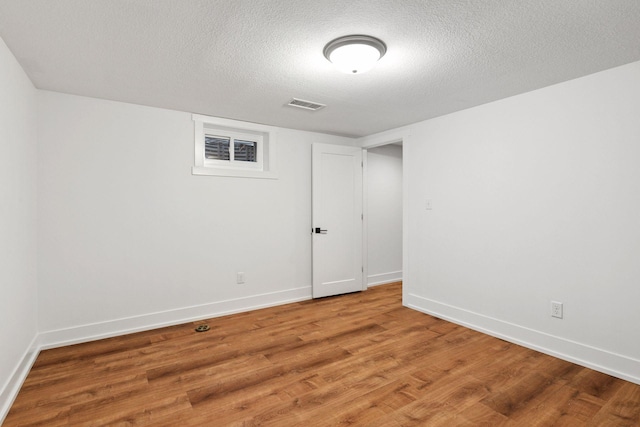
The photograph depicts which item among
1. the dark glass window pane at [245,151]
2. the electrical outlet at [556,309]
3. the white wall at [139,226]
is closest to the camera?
the electrical outlet at [556,309]

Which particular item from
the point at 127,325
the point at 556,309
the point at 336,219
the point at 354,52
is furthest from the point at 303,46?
the point at 127,325

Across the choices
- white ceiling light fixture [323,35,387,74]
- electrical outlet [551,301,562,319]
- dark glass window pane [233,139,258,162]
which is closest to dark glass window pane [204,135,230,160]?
dark glass window pane [233,139,258,162]

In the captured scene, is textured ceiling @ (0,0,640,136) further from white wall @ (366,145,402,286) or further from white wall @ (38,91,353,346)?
white wall @ (366,145,402,286)

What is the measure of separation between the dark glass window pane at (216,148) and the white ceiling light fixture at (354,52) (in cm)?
215

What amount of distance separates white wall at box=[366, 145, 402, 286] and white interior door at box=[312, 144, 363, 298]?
0.42 metres

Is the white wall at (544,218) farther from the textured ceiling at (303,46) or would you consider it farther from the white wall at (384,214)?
the white wall at (384,214)

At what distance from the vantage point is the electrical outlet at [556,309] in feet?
8.68

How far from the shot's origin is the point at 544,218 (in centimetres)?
274

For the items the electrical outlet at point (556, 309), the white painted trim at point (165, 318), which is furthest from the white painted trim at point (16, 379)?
the electrical outlet at point (556, 309)

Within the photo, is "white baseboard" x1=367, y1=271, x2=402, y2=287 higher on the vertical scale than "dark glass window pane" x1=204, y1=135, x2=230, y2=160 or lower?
lower

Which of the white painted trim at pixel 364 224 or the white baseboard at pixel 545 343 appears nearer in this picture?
the white baseboard at pixel 545 343

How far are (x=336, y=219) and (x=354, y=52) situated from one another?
2.77m

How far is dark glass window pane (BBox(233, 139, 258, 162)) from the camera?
396 centimetres

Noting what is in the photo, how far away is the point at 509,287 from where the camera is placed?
9.86 ft
